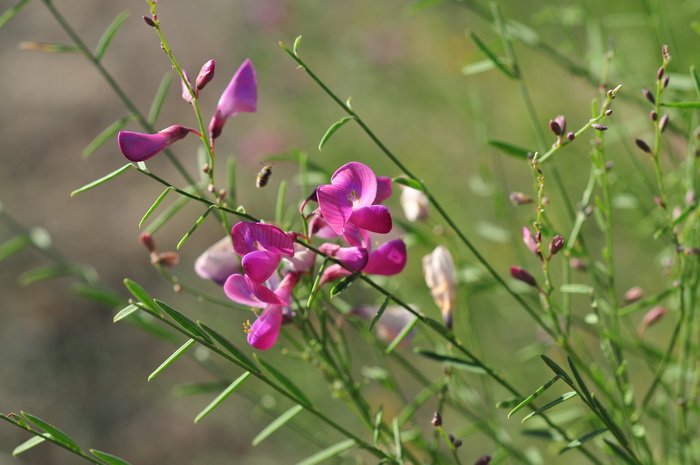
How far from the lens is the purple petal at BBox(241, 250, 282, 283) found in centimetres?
61

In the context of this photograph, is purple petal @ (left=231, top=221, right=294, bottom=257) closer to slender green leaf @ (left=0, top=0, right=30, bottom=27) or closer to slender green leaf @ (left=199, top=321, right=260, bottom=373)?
slender green leaf @ (left=199, top=321, right=260, bottom=373)

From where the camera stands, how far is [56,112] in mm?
4637

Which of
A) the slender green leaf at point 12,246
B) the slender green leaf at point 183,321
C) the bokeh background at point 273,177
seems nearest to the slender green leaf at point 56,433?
the slender green leaf at point 183,321

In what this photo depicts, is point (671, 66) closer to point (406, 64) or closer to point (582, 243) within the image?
point (582, 243)

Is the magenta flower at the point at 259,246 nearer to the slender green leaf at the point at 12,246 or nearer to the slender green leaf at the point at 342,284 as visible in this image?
the slender green leaf at the point at 342,284

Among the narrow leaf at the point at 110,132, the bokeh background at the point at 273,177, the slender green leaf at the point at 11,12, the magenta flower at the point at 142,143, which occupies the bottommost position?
the bokeh background at the point at 273,177

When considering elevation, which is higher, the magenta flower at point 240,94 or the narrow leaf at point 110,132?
the narrow leaf at point 110,132

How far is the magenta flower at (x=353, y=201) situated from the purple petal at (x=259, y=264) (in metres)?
0.06

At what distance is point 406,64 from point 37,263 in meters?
1.98

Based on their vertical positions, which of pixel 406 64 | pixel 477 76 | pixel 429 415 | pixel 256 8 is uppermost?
pixel 256 8

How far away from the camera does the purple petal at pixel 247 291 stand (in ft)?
2.12

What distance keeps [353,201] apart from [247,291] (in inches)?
5.0

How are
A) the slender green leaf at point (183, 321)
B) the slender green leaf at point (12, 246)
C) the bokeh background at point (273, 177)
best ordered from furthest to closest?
the bokeh background at point (273, 177)
the slender green leaf at point (12, 246)
the slender green leaf at point (183, 321)

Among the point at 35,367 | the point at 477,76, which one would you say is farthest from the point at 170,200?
the point at 477,76
